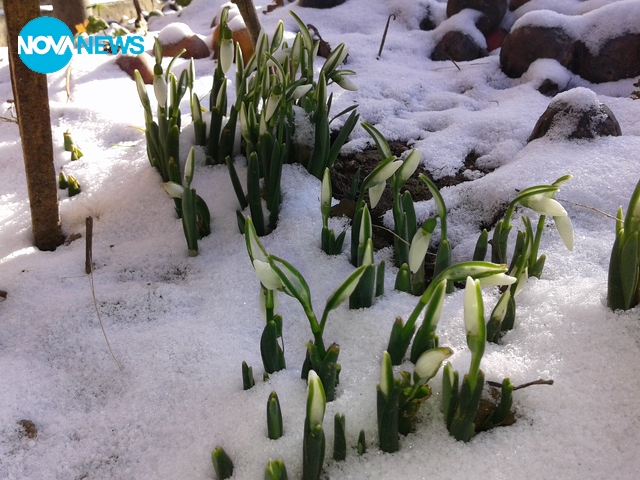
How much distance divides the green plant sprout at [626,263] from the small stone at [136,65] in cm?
242

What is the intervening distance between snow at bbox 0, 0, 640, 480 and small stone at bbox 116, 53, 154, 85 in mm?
872

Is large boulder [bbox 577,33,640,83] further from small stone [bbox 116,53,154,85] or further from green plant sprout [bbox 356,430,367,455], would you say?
green plant sprout [bbox 356,430,367,455]

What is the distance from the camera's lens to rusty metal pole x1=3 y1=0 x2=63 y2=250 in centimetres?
133

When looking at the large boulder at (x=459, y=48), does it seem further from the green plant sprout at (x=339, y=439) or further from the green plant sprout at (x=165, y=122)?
the green plant sprout at (x=339, y=439)

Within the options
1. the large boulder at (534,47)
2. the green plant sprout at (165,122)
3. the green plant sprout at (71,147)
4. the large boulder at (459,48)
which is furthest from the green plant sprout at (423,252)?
the large boulder at (459,48)

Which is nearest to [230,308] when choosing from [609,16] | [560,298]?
[560,298]

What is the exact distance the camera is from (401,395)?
84 cm

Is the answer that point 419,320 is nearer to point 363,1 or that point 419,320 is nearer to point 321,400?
point 321,400

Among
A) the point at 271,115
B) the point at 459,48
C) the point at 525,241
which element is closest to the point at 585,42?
the point at 459,48

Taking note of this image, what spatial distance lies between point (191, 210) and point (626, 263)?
0.91 m

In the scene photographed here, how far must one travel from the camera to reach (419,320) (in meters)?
1.10

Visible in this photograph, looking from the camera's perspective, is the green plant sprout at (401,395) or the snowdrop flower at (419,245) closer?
the green plant sprout at (401,395)

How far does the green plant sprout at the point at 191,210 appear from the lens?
1322 millimetres

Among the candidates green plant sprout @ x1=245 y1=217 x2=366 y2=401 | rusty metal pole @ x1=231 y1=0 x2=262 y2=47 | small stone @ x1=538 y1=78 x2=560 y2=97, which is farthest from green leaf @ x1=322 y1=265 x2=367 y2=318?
small stone @ x1=538 y1=78 x2=560 y2=97
